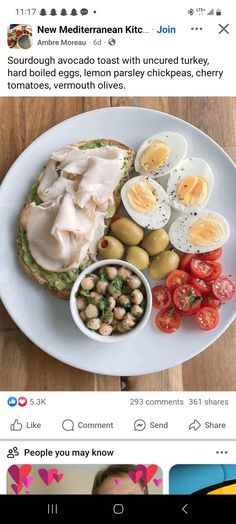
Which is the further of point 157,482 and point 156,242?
point 156,242

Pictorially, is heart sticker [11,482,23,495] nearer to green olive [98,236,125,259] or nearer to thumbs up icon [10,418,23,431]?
thumbs up icon [10,418,23,431]

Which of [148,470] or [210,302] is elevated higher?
[210,302]

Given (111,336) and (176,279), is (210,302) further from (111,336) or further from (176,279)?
(111,336)

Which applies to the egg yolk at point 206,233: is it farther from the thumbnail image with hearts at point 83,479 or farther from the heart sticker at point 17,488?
the heart sticker at point 17,488

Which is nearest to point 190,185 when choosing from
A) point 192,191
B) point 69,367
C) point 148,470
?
point 192,191
